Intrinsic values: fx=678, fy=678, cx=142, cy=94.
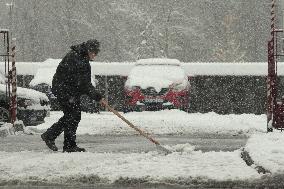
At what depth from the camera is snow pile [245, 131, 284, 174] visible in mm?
7882

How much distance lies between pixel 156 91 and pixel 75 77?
918cm

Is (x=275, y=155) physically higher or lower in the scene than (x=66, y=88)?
lower

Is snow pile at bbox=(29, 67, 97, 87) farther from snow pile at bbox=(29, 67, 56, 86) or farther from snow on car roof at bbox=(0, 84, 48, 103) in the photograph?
snow on car roof at bbox=(0, 84, 48, 103)

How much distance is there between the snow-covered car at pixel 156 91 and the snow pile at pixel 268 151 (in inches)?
327

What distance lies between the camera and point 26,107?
51.6 feet

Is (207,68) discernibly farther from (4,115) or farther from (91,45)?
(91,45)

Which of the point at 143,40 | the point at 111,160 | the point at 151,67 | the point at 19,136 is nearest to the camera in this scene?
the point at 111,160

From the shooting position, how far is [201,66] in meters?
24.0

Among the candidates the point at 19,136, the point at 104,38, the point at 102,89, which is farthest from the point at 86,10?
the point at 19,136

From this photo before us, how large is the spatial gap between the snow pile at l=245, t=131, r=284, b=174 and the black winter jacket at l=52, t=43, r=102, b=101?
250 centimetres

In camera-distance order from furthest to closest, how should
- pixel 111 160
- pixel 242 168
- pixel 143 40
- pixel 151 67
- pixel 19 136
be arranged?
1. pixel 143 40
2. pixel 151 67
3. pixel 19 136
4. pixel 111 160
5. pixel 242 168

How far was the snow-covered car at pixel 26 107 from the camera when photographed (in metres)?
15.4

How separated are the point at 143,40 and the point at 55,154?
48498mm

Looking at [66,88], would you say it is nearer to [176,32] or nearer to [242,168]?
[242,168]
